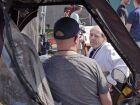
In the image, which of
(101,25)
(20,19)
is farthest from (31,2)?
(101,25)

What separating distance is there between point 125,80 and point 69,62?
46 centimetres

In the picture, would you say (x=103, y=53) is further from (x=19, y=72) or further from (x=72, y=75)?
(x=19, y=72)

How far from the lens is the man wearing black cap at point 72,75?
3549 millimetres

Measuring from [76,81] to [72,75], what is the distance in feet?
0.19

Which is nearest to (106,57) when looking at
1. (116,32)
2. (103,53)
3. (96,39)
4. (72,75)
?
(103,53)

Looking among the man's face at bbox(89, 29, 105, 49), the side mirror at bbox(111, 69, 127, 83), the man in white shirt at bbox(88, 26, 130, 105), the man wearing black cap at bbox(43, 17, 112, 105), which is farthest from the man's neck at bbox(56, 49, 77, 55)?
the man's face at bbox(89, 29, 105, 49)

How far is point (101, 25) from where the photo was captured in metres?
3.23

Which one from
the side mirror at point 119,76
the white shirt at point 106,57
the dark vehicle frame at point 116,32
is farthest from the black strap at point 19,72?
the white shirt at point 106,57

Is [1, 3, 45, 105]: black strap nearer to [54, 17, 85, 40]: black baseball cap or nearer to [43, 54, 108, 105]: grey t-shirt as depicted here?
[43, 54, 108, 105]: grey t-shirt

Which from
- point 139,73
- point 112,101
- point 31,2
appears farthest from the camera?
point 31,2

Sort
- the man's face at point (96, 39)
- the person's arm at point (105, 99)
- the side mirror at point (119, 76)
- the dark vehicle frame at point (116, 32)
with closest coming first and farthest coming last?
the dark vehicle frame at point (116, 32) < the side mirror at point (119, 76) < the person's arm at point (105, 99) < the man's face at point (96, 39)

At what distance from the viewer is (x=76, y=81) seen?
140 inches

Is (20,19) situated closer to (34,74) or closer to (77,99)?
(77,99)

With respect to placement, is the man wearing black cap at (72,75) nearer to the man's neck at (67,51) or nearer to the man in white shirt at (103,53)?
the man's neck at (67,51)
